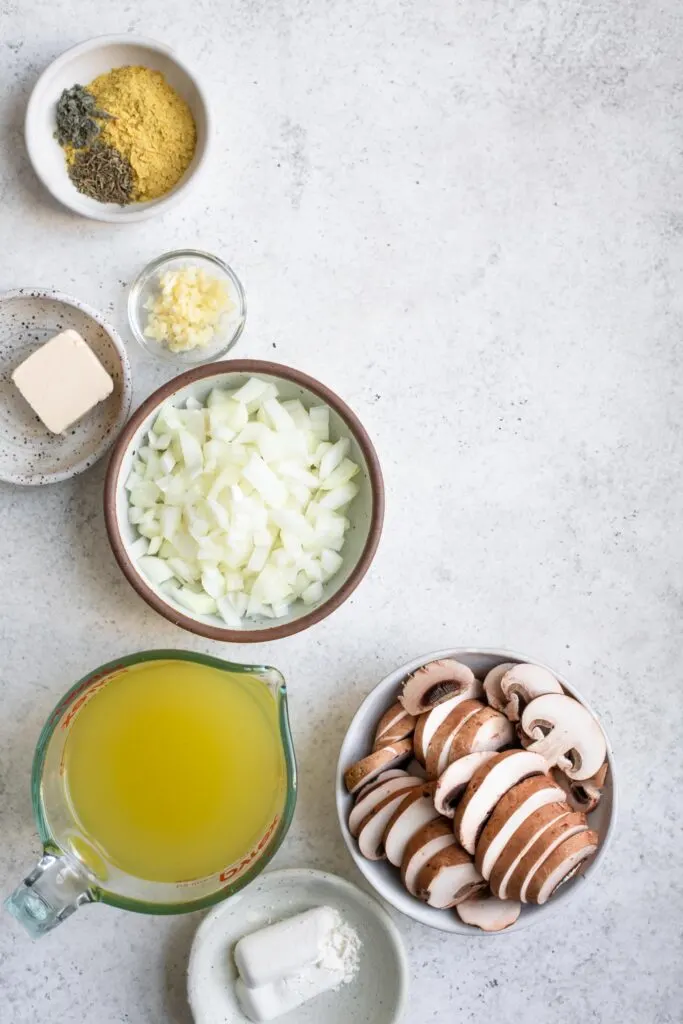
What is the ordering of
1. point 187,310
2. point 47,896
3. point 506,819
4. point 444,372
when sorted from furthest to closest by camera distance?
point 444,372, point 187,310, point 506,819, point 47,896

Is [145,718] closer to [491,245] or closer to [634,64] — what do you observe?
[491,245]

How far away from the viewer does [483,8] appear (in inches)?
58.8

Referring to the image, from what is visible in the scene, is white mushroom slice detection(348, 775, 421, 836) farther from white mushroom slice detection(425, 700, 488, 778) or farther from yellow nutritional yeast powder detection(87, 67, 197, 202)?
yellow nutritional yeast powder detection(87, 67, 197, 202)

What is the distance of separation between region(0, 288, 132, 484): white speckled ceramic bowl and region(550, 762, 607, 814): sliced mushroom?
2.55ft

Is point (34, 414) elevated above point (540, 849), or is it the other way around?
point (34, 414)

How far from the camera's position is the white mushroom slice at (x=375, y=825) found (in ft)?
4.32

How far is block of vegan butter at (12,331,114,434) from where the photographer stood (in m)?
1.33

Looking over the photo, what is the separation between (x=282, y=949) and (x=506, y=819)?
37cm

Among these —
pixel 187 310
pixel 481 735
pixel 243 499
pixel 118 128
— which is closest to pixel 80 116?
pixel 118 128

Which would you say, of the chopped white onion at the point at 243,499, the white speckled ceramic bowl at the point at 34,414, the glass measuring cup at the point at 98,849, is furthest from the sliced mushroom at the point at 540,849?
the white speckled ceramic bowl at the point at 34,414

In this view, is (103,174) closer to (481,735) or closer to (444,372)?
(444,372)

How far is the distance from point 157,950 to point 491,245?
45.2 inches

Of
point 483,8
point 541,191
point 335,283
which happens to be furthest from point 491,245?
point 483,8

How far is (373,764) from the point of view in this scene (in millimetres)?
1311
